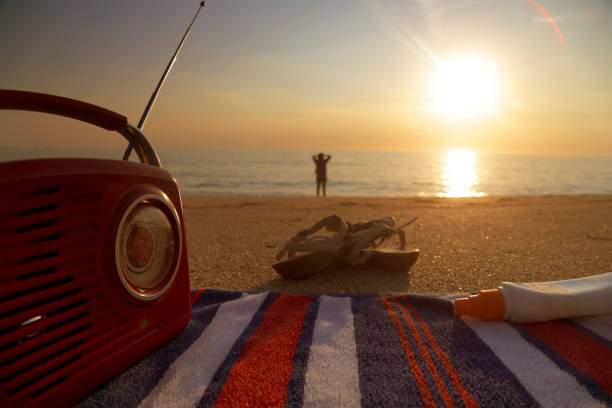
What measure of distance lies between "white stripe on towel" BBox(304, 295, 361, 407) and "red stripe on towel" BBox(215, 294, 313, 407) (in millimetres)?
60

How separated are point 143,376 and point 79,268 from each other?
330mm

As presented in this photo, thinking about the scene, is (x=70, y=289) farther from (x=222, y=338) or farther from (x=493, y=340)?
(x=493, y=340)

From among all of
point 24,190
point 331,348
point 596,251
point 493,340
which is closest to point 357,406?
point 331,348

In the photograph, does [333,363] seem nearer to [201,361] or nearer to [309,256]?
[201,361]

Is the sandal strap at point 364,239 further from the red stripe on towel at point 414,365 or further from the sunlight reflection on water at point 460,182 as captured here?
the sunlight reflection on water at point 460,182

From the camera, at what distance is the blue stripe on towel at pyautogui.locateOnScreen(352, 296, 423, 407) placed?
797 millimetres

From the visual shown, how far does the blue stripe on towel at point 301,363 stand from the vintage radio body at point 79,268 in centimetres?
37

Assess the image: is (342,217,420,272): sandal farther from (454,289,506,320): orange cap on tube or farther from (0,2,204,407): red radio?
(0,2,204,407): red radio

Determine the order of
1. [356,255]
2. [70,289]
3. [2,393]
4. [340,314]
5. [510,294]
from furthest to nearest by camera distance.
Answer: [356,255] < [340,314] < [510,294] < [70,289] < [2,393]

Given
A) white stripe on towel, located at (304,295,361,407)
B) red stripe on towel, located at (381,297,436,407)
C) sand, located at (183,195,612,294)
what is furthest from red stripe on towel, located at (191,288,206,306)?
red stripe on towel, located at (381,297,436,407)

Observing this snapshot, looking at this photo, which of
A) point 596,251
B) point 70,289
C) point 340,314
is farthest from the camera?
point 596,251

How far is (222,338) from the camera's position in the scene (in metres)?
1.08

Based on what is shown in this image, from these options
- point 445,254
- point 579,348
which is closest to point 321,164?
point 445,254

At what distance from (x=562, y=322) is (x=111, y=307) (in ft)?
4.40
